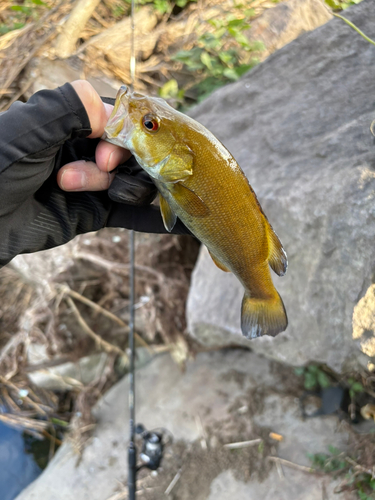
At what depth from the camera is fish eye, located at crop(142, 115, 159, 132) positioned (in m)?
1.22

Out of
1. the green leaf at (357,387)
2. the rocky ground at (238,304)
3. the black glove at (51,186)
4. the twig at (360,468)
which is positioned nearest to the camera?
the black glove at (51,186)

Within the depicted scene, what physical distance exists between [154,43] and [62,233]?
3.25 m

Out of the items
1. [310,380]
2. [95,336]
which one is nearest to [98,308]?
[95,336]

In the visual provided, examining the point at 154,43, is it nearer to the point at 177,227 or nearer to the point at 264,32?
the point at 264,32

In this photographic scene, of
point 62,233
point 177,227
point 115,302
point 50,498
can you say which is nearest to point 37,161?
point 62,233

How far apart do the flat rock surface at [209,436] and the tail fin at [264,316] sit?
66.6 inches

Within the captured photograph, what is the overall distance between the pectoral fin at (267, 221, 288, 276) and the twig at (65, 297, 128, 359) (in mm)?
2585

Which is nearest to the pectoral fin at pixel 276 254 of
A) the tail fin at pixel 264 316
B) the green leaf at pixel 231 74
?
the tail fin at pixel 264 316

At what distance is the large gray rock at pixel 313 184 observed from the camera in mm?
1905

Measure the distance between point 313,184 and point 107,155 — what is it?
4.03 feet

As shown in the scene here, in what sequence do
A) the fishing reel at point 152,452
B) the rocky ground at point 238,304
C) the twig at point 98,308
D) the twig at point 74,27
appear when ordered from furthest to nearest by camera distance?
the twig at point 74,27
the twig at point 98,308
the fishing reel at point 152,452
the rocky ground at point 238,304

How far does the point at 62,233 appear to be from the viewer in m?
1.70

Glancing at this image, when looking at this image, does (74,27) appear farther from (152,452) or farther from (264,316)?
(152,452)

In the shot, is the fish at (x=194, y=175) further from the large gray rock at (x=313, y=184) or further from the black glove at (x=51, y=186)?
the large gray rock at (x=313, y=184)
